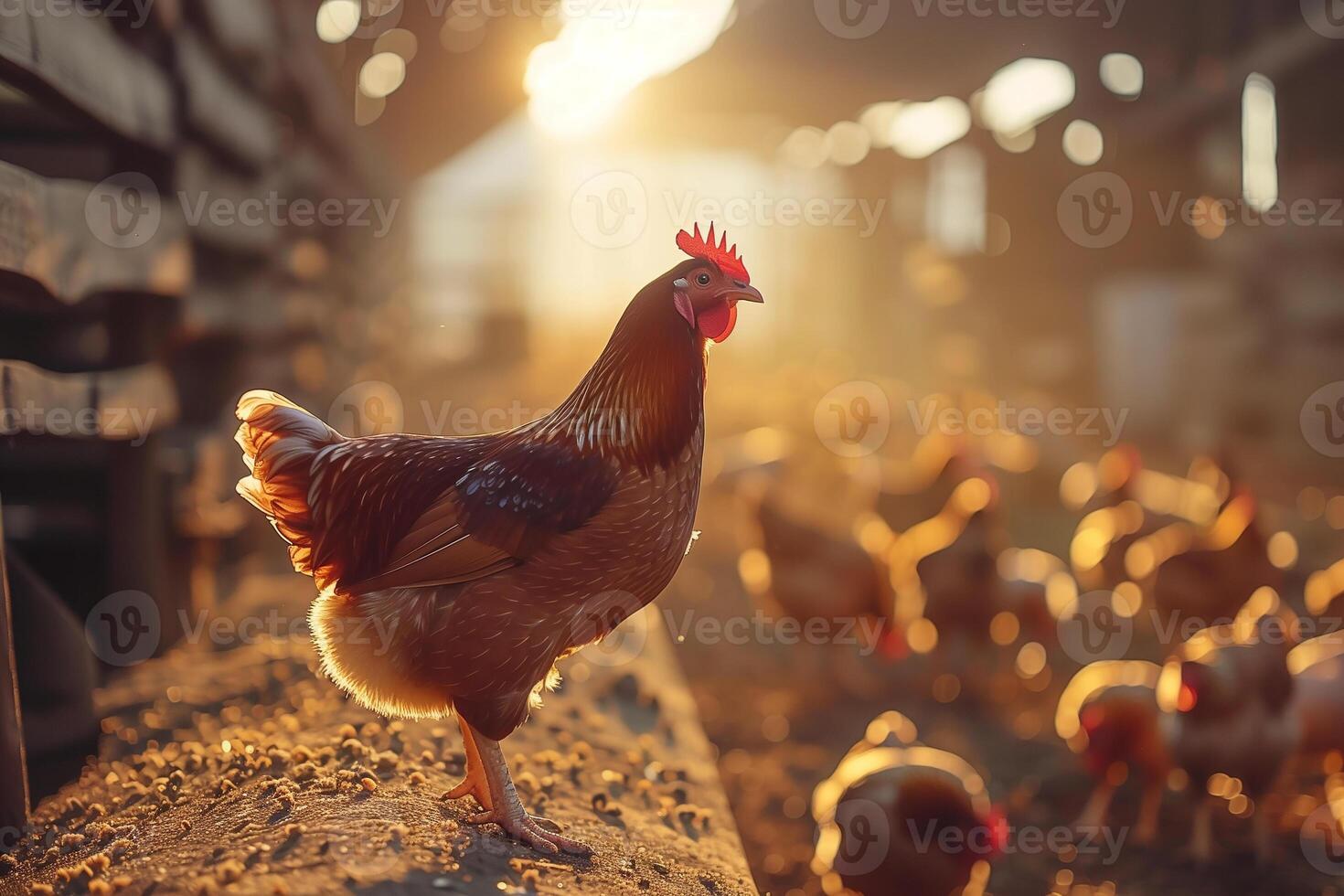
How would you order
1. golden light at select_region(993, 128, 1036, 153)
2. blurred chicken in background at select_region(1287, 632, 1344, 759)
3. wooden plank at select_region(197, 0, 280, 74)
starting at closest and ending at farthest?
1. blurred chicken in background at select_region(1287, 632, 1344, 759)
2. wooden plank at select_region(197, 0, 280, 74)
3. golden light at select_region(993, 128, 1036, 153)

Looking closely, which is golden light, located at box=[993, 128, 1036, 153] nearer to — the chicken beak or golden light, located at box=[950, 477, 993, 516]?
golden light, located at box=[950, 477, 993, 516]

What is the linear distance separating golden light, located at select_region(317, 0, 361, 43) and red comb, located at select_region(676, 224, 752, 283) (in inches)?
253

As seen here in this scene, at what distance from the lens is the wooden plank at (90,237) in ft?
8.28

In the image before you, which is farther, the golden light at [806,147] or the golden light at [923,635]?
the golden light at [806,147]

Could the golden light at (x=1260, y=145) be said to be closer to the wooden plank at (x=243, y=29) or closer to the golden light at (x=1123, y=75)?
the golden light at (x=1123, y=75)

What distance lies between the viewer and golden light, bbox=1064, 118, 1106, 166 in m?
13.6

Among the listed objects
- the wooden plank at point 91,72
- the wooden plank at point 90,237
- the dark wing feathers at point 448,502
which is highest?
the wooden plank at point 91,72

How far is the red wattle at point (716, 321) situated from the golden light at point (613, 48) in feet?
13.7

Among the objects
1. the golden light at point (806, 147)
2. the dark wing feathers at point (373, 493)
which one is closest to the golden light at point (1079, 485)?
the dark wing feathers at point (373, 493)

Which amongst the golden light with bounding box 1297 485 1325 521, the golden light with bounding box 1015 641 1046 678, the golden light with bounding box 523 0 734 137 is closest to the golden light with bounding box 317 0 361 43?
the golden light with bounding box 523 0 734 137

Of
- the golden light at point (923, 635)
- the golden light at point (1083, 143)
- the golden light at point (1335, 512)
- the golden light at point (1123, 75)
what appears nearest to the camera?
the golden light at point (923, 635)

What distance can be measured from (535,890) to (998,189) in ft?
49.7

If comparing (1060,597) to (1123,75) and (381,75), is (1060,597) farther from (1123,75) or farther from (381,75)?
(1123,75)

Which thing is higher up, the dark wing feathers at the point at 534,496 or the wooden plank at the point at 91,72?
the wooden plank at the point at 91,72
